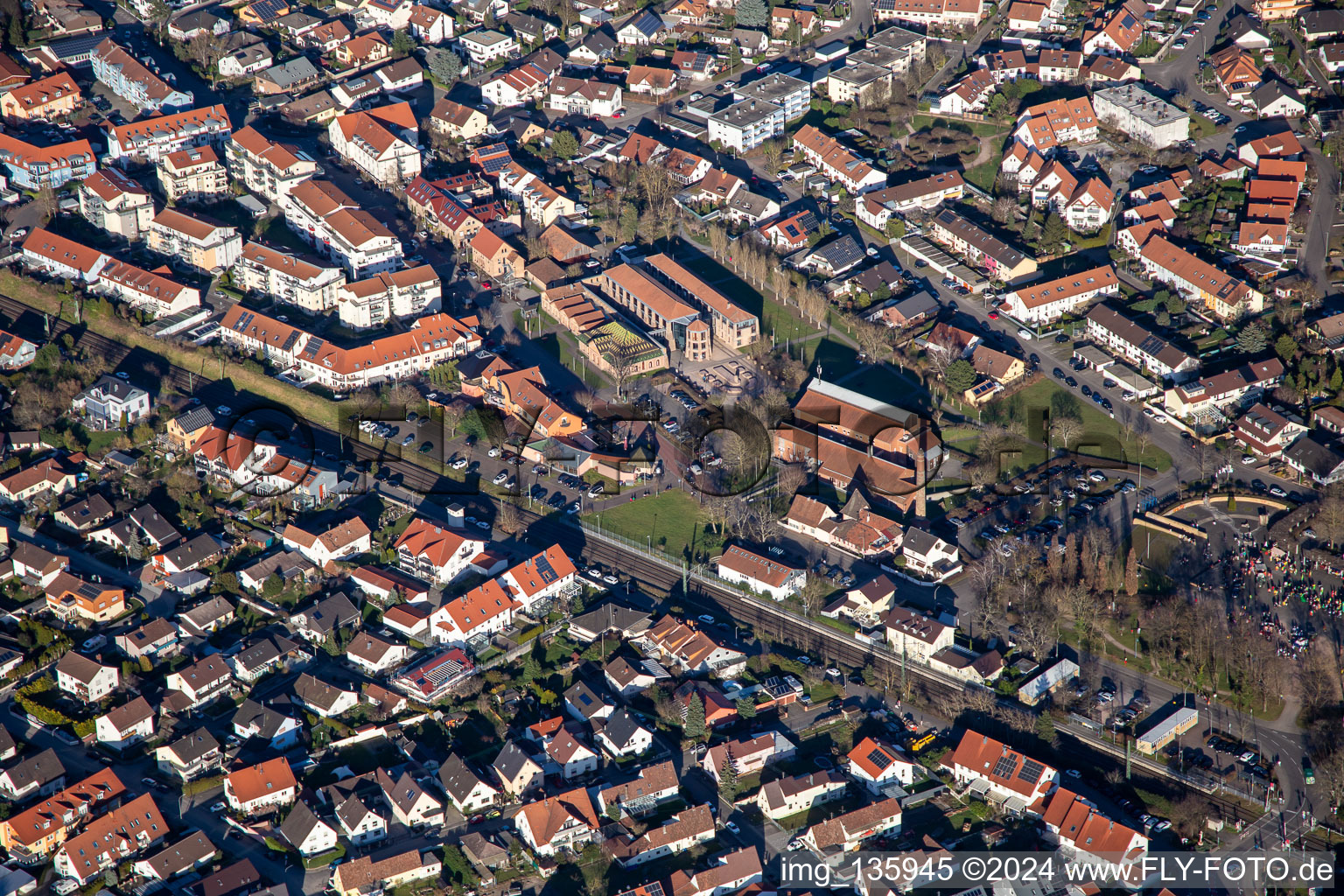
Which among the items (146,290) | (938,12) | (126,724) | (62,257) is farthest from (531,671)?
(938,12)

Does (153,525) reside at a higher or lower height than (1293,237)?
lower

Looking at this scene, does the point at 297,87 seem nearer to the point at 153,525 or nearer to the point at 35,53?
the point at 35,53

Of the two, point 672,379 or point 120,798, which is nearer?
point 120,798

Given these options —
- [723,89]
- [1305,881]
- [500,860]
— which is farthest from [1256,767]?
[723,89]

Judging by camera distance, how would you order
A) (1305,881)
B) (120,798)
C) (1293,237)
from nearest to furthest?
(1305,881)
(120,798)
(1293,237)

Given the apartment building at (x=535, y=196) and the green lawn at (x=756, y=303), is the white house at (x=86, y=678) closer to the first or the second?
the green lawn at (x=756, y=303)

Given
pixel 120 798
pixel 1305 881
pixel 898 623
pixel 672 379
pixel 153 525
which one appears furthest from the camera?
pixel 672 379

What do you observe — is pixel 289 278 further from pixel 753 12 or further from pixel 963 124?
pixel 963 124
